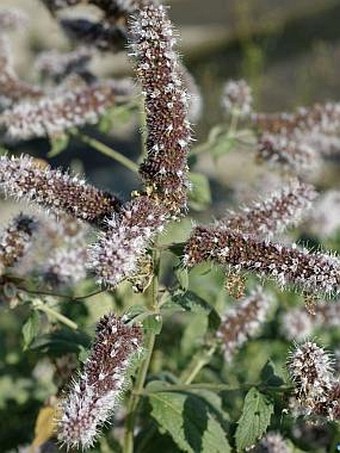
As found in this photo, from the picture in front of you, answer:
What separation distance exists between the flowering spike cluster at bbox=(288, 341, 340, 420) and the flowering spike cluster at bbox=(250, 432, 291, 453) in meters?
0.48

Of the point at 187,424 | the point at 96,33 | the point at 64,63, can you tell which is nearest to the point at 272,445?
the point at 187,424

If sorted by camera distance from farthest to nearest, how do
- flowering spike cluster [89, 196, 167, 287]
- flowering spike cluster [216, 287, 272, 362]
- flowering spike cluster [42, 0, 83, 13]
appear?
flowering spike cluster [42, 0, 83, 13]
flowering spike cluster [216, 287, 272, 362]
flowering spike cluster [89, 196, 167, 287]

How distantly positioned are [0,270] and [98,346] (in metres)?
0.52

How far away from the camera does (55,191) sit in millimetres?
2033

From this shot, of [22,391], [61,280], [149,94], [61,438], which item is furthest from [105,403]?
[22,391]

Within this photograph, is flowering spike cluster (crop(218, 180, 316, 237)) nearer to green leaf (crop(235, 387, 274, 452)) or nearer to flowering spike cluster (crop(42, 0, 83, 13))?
green leaf (crop(235, 387, 274, 452))

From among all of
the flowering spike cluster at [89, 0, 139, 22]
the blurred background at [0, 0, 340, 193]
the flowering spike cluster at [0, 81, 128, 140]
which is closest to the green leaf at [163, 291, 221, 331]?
the flowering spike cluster at [89, 0, 139, 22]

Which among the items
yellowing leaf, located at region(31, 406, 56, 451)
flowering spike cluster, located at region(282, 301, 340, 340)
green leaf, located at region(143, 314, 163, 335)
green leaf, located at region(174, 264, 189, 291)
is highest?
green leaf, located at region(174, 264, 189, 291)

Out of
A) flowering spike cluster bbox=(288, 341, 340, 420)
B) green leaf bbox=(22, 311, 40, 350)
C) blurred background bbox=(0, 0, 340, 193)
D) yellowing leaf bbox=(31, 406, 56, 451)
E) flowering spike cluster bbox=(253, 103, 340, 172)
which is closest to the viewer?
flowering spike cluster bbox=(288, 341, 340, 420)

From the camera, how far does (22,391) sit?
335 centimetres

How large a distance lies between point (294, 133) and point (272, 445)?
110cm

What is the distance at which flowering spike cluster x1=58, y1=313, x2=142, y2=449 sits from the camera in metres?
1.84

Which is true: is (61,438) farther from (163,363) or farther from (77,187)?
(163,363)

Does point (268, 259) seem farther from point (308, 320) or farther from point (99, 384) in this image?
point (308, 320)
